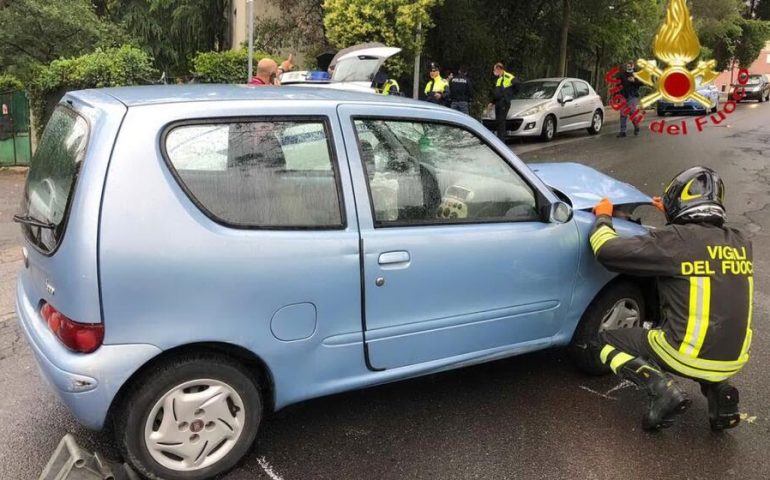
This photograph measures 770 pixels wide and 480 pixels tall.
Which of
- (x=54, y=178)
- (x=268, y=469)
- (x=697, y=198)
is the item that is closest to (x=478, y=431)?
(x=268, y=469)

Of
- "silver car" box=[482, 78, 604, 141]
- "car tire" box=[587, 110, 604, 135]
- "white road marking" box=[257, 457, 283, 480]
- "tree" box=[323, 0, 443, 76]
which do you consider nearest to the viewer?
"white road marking" box=[257, 457, 283, 480]

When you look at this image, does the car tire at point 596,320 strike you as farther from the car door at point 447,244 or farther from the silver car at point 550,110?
the silver car at point 550,110

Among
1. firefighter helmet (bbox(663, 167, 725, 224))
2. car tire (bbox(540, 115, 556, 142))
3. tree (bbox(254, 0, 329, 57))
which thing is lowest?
car tire (bbox(540, 115, 556, 142))

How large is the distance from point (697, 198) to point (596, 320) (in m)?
0.91

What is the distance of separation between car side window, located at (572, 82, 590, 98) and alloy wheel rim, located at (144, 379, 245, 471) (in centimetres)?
1467

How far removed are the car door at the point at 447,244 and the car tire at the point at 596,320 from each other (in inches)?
9.6

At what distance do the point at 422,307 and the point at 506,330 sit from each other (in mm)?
587

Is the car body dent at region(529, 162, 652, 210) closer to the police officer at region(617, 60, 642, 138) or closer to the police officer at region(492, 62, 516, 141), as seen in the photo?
the police officer at region(492, 62, 516, 141)

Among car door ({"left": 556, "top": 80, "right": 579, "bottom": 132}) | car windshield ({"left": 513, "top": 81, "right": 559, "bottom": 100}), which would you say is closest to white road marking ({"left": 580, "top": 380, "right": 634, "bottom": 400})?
car door ({"left": 556, "top": 80, "right": 579, "bottom": 132})

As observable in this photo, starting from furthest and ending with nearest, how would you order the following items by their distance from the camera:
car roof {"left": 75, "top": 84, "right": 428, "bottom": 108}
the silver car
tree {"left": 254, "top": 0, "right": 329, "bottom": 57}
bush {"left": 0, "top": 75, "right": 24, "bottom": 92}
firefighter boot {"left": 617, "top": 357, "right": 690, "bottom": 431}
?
1. tree {"left": 254, "top": 0, "right": 329, "bottom": 57}
2. the silver car
3. bush {"left": 0, "top": 75, "right": 24, "bottom": 92}
4. firefighter boot {"left": 617, "top": 357, "right": 690, "bottom": 431}
5. car roof {"left": 75, "top": 84, "right": 428, "bottom": 108}

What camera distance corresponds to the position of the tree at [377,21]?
12.8 meters

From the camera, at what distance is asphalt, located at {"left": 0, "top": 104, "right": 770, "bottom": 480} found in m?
3.02

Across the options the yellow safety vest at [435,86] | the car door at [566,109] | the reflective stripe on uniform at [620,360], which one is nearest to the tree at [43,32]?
the yellow safety vest at [435,86]

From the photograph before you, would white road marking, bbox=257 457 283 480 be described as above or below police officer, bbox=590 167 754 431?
below
